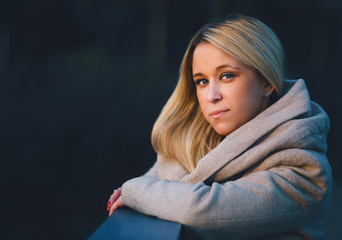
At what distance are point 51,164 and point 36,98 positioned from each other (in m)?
0.88

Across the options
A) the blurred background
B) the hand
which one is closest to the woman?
the hand

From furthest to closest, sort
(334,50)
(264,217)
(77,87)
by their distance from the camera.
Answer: (334,50) → (77,87) → (264,217)

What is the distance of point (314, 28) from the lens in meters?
8.93

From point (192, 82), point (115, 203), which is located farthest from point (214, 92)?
point (115, 203)

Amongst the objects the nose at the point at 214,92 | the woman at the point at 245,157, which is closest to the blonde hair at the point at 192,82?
the woman at the point at 245,157

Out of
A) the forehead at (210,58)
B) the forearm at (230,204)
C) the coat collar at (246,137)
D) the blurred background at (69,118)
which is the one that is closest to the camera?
the forearm at (230,204)

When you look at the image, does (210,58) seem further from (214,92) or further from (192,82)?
(192,82)

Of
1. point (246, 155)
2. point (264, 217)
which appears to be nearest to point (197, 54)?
point (246, 155)

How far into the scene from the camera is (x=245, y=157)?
162cm

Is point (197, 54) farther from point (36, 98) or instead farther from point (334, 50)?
point (334, 50)

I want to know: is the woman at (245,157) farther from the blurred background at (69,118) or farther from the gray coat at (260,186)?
the blurred background at (69,118)

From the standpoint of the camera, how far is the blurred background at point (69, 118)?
4297 millimetres

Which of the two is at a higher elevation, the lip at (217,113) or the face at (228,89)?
the face at (228,89)

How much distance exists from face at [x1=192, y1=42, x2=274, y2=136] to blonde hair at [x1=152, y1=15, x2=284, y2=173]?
0.15ft
